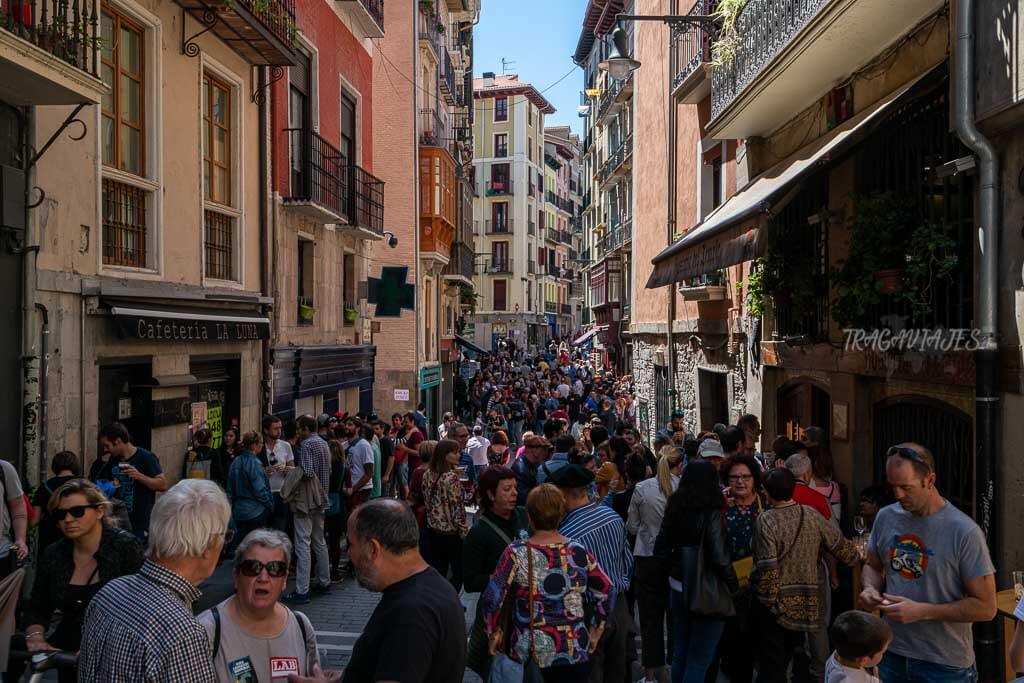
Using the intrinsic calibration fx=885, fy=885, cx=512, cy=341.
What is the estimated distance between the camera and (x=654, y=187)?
2009cm

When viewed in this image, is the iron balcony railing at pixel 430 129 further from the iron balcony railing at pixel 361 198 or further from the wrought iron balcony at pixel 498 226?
the wrought iron balcony at pixel 498 226

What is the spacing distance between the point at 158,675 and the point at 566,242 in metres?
79.1

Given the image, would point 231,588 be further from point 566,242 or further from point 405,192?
point 566,242

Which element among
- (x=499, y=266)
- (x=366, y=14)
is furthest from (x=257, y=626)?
(x=499, y=266)

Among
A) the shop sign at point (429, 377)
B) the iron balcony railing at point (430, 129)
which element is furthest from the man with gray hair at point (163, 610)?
the iron balcony railing at point (430, 129)

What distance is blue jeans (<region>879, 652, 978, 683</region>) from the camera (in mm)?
4195

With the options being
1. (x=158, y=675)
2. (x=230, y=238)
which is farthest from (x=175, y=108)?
(x=158, y=675)

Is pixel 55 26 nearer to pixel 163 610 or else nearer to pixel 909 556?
pixel 163 610

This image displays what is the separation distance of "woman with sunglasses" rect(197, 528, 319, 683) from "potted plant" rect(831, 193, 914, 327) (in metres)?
6.24

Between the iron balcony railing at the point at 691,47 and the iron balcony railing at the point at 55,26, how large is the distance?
30.3ft

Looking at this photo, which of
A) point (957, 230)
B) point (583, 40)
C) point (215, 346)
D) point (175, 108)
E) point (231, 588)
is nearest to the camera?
point (957, 230)

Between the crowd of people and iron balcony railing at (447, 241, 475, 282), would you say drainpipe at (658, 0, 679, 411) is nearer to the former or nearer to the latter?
the crowd of people

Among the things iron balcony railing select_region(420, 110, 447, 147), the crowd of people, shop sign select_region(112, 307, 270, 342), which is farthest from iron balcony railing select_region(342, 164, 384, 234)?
the crowd of people

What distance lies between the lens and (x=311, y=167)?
15.0 metres
